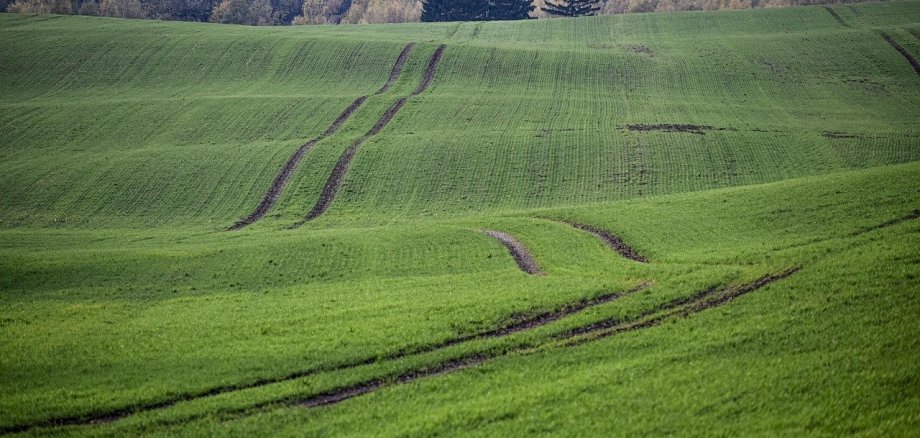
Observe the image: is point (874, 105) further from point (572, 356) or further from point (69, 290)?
point (69, 290)

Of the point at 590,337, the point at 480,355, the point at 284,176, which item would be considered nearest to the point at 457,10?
the point at 284,176

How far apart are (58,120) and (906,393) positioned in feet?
228

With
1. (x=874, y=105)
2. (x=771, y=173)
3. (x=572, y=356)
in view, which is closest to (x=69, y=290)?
(x=572, y=356)

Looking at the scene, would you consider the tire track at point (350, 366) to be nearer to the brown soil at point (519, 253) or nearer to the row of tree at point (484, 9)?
the brown soil at point (519, 253)

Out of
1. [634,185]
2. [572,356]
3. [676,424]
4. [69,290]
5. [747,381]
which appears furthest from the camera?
[634,185]

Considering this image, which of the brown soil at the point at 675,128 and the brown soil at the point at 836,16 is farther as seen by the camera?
the brown soil at the point at 836,16

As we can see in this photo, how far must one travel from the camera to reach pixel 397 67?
8138 cm

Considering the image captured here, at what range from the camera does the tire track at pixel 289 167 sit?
48062mm

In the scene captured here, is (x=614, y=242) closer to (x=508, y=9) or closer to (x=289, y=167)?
(x=289, y=167)

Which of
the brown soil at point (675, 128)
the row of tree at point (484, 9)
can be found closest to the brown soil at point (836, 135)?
the brown soil at point (675, 128)

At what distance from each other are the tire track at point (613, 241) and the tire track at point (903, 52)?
186 ft

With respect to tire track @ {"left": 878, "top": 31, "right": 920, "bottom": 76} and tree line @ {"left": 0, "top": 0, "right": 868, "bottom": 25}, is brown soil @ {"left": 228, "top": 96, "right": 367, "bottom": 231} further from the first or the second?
tree line @ {"left": 0, "top": 0, "right": 868, "bottom": 25}

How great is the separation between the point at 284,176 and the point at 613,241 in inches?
1135

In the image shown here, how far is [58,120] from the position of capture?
65.4m
